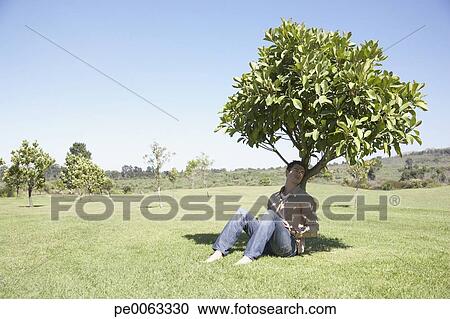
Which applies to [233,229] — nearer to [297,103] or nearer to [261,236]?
[261,236]

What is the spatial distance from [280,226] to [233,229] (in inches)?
29.1

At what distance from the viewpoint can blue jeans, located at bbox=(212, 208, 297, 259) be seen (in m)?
5.72

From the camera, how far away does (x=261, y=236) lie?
574cm

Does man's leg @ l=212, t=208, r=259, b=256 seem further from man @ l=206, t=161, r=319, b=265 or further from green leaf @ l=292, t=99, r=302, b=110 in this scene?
green leaf @ l=292, t=99, r=302, b=110

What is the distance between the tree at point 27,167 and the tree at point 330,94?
77.1 ft

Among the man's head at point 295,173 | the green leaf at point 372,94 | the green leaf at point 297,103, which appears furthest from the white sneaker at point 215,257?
the green leaf at point 372,94

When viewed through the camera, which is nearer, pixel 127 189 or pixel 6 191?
pixel 6 191

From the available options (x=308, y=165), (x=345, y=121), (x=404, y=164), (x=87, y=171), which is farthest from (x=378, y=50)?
(x=404, y=164)

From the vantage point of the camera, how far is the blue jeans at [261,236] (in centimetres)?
572

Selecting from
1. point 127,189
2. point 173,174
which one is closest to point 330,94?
point 173,174

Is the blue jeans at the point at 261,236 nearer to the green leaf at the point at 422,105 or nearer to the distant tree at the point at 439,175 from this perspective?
the green leaf at the point at 422,105

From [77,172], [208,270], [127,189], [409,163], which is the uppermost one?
[409,163]

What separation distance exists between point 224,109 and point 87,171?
32.2m
